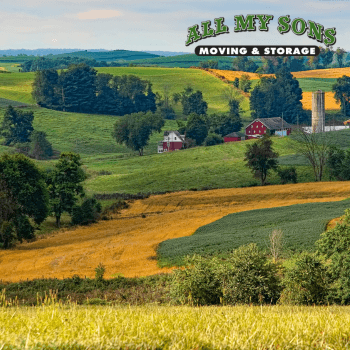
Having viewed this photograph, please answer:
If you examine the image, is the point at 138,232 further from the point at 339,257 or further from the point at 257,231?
the point at 339,257

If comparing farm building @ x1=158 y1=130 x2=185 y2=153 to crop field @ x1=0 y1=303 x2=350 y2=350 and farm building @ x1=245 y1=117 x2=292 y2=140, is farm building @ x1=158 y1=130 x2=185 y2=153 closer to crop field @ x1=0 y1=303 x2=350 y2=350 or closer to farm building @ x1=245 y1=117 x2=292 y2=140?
farm building @ x1=245 y1=117 x2=292 y2=140

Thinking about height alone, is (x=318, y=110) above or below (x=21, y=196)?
above

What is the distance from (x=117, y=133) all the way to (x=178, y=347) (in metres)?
145

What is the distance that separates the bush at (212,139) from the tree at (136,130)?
16325mm

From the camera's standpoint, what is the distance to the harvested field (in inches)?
1871

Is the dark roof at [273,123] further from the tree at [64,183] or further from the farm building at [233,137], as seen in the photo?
the tree at [64,183]

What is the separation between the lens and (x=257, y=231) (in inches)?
2122

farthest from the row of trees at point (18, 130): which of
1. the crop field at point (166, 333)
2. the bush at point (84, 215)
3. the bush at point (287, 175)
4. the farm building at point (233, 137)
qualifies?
the crop field at point (166, 333)

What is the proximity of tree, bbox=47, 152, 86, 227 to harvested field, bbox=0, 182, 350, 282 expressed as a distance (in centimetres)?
540

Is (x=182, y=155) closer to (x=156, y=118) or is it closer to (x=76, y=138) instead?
(x=156, y=118)

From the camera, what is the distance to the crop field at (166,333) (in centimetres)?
699

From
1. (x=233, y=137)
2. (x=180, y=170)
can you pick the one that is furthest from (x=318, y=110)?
(x=180, y=170)

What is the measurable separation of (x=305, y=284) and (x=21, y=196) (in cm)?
4731

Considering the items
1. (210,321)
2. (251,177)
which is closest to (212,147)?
(251,177)
